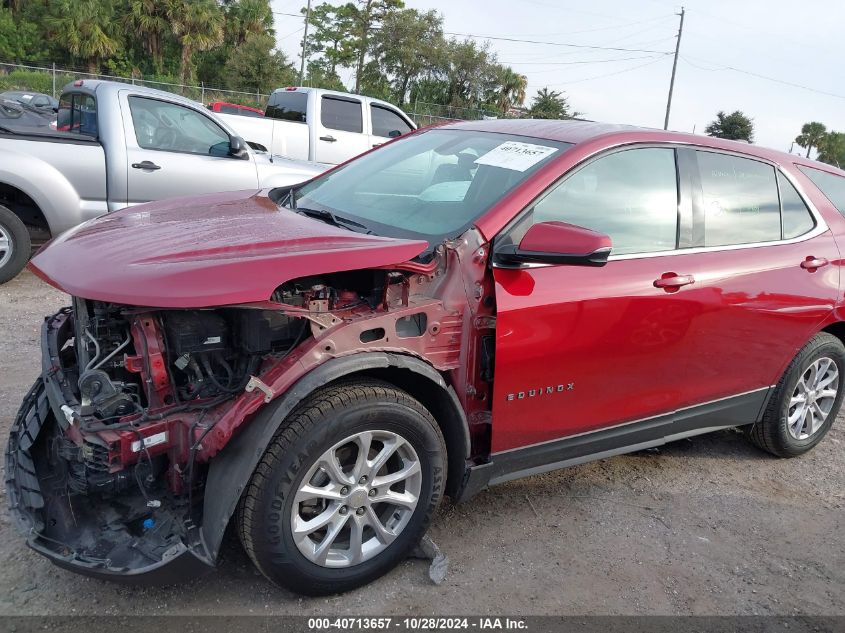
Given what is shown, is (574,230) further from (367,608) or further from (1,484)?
(1,484)

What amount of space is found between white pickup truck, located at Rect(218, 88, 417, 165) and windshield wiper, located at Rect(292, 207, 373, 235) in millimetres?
7043

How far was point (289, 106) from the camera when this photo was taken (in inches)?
430

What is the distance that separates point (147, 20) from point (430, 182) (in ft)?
127

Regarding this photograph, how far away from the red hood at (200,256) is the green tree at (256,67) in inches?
1493

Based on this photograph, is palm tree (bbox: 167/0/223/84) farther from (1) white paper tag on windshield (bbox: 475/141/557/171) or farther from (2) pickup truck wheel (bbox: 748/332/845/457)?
(2) pickup truck wheel (bbox: 748/332/845/457)

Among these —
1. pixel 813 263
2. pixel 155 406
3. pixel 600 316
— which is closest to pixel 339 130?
pixel 813 263

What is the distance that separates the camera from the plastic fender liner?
7.81 ft

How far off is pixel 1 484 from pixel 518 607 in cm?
238

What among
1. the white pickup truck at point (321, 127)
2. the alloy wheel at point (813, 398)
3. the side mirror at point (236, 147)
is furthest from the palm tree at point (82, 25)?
the alloy wheel at point (813, 398)

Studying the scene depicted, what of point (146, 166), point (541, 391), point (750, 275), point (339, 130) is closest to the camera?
point (541, 391)

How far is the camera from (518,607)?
2.78m

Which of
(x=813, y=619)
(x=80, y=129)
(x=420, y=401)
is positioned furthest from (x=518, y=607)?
(x=80, y=129)

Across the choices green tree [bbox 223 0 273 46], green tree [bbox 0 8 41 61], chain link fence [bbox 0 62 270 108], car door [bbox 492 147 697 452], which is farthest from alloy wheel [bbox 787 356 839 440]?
Result: green tree [bbox 0 8 41 61]

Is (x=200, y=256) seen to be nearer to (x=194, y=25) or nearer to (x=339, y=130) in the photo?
(x=339, y=130)
